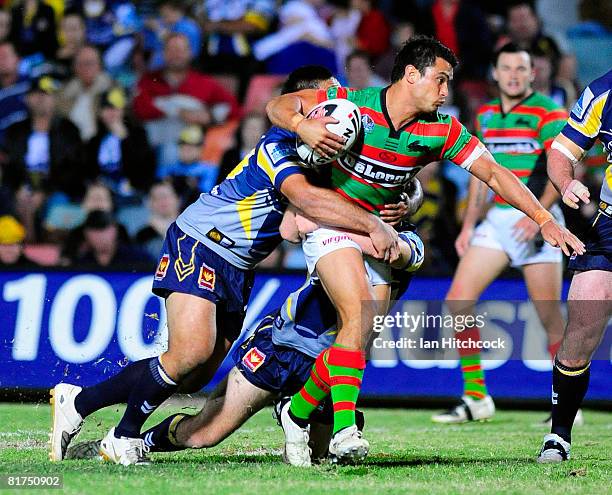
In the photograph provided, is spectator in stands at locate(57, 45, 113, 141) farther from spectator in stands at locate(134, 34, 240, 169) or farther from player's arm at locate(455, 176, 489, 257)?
player's arm at locate(455, 176, 489, 257)

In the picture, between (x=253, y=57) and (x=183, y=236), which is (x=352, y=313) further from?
(x=253, y=57)

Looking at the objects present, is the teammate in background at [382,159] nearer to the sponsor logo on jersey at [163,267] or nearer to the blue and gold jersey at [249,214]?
the blue and gold jersey at [249,214]

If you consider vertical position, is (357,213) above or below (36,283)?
above

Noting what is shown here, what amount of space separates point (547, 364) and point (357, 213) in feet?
14.4

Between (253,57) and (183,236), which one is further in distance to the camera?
(253,57)

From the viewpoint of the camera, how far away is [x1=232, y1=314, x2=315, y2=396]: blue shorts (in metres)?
6.05

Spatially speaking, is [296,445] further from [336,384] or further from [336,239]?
[336,239]

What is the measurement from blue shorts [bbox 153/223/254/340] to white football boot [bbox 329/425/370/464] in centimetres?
104

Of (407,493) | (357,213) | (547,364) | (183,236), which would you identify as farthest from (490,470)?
(547,364)

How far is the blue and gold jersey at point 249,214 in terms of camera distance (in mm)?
6016

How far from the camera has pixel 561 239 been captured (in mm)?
5602

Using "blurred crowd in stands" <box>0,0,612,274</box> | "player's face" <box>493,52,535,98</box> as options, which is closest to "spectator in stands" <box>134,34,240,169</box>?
"blurred crowd in stands" <box>0,0,612,274</box>

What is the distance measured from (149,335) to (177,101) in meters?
4.12

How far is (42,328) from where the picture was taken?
951 centimetres
